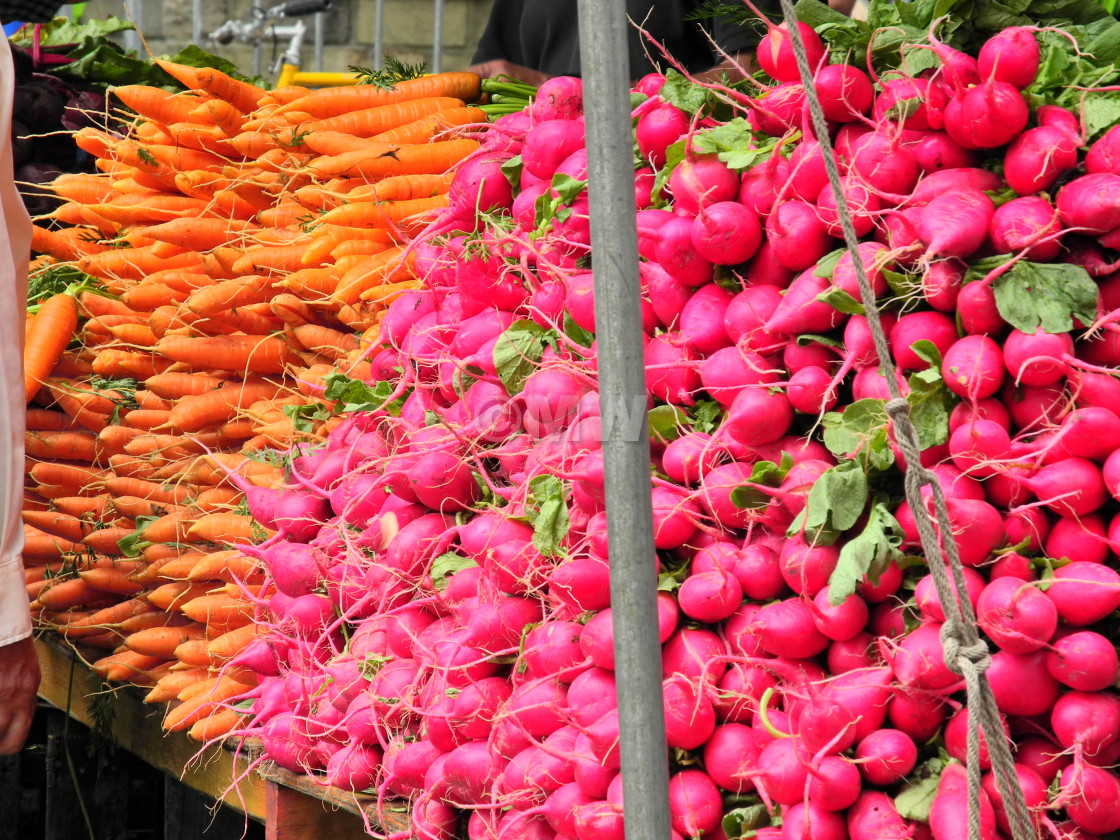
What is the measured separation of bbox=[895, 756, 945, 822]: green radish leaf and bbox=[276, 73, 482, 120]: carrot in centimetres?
A: 192

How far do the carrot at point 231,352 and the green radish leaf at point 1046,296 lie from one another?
72.0 inches

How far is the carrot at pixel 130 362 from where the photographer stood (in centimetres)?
294

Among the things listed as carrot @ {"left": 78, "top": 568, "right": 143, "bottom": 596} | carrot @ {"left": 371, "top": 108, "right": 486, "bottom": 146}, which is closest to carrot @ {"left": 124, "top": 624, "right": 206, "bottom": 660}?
carrot @ {"left": 78, "top": 568, "right": 143, "bottom": 596}

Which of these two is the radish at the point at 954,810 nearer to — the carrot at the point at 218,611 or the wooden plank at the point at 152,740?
the wooden plank at the point at 152,740

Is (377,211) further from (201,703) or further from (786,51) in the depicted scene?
(786,51)

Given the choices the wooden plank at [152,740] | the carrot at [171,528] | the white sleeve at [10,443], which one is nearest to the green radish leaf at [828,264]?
the wooden plank at [152,740]

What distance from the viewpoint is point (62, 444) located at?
3125 millimetres

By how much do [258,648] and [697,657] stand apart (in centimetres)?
115

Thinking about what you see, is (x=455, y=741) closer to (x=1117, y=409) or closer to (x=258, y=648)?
(x=258, y=648)

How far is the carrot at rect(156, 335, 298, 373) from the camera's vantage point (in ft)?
8.75

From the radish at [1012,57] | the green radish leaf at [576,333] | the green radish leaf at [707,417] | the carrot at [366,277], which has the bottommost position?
the carrot at [366,277]

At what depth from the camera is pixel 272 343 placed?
2.65 metres

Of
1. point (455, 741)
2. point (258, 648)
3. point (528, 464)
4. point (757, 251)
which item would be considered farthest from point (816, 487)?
point (258, 648)

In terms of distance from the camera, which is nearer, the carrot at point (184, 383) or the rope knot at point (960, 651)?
the rope knot at point (960, 651)
